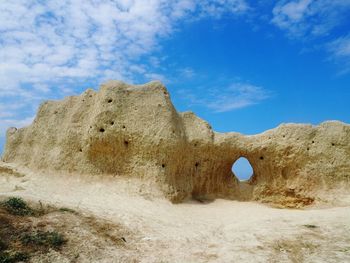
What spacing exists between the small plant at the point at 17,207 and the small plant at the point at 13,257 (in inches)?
68.4

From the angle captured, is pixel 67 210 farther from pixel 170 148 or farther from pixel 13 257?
pixel 170 148

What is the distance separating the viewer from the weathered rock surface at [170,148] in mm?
15352

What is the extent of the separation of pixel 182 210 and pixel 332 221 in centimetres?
549

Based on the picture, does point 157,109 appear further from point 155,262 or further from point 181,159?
point 155,262

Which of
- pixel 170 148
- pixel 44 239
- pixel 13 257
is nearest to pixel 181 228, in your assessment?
pixel 44 239

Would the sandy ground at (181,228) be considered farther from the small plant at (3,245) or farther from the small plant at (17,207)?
the small plant at (3,245)

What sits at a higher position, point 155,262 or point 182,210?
point 182,210

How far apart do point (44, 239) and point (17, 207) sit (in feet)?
5.75

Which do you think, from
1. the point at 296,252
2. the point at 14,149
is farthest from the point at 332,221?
the point at 14,149

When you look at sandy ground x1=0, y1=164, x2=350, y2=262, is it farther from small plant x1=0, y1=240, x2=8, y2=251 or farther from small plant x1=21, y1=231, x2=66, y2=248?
small plant x1=0, y1=240, x2=8, y2=251

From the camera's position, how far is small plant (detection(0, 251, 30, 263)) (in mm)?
6583

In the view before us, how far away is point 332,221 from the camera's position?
35.4 feet

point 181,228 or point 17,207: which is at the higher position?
point 17,207

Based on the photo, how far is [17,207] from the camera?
8.76 meters
